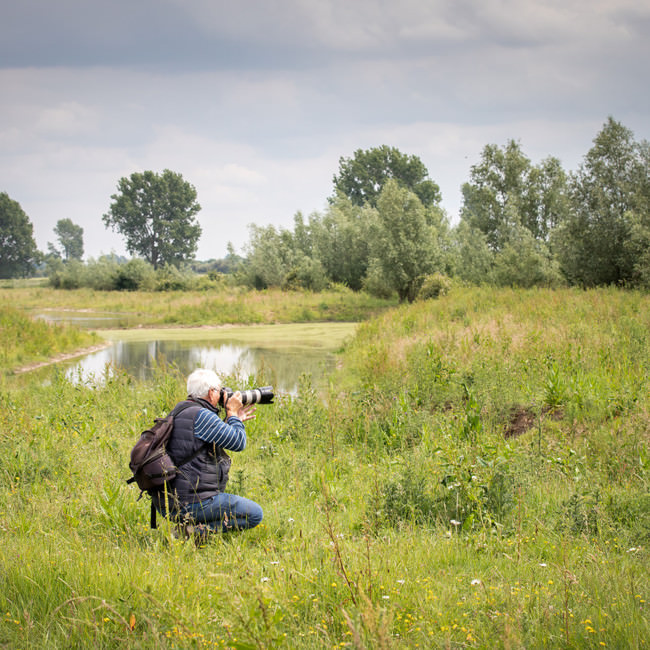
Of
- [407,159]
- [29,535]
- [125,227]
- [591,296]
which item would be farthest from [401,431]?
[125,227]

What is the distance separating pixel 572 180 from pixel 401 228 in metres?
9.83

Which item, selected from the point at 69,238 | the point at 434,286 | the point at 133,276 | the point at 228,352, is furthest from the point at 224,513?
the point at 69,238

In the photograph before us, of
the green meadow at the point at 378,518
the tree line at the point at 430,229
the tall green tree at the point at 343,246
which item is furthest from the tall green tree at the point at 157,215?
the green meadow at the point at 378,518

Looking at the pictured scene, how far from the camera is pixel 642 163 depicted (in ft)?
66.6

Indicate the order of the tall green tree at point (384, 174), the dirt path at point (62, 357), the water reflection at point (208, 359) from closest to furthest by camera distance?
the water reflection at point (208, 359) < the dirt path at point (62, 357) < the tall green tree at point (384, 174)

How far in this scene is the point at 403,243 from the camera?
29.0m

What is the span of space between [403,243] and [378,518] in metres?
25.8

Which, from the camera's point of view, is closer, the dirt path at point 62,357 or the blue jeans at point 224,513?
the blue jeans at point 224,513

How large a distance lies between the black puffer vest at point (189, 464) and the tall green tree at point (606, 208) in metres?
19.3

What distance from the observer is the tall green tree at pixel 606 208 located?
19.8 metres

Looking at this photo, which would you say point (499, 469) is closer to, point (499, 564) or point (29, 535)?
point (499, 564)

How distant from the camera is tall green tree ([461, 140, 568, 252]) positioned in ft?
115

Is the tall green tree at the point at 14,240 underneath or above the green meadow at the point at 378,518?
above

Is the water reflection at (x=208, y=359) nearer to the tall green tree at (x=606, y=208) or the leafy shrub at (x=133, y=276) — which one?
the tall green tree at (x=606, y=208)
